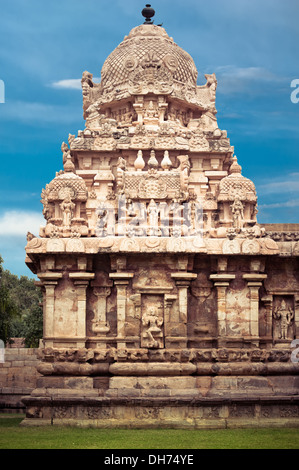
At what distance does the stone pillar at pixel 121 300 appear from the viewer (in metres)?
29.0

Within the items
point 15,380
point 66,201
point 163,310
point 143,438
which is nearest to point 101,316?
point 163,310

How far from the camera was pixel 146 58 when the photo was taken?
35.6 meters

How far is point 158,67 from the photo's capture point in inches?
1401

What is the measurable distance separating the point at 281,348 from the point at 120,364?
5127 mm

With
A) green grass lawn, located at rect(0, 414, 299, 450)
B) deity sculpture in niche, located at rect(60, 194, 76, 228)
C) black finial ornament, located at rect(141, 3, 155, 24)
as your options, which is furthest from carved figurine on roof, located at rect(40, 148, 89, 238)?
black finial ornament, located at rect(141, 3, 155, 24)

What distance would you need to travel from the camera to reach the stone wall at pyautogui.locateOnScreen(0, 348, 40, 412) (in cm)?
3409

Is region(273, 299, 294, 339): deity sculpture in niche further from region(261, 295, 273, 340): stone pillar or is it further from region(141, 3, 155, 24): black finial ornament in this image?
region(141, 3, 155, 24): black finial ornament

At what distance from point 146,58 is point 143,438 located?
52.1ft

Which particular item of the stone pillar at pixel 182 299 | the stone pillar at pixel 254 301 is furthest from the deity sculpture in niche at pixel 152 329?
the stone pillar at pixel 254 301
